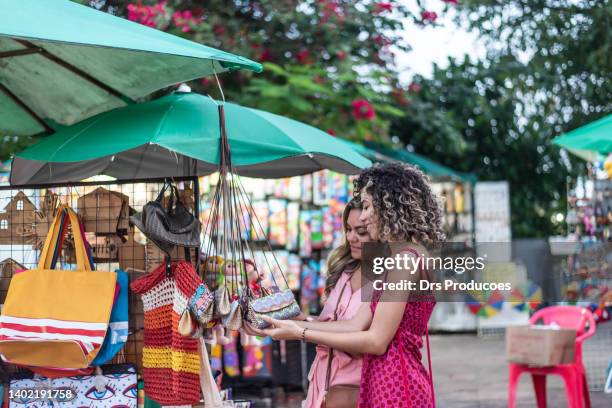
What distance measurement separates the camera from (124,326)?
4.52 m

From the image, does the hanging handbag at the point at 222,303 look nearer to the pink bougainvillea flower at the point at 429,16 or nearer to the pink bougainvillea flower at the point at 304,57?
the pink bougainvillea flower at the point at 304,57

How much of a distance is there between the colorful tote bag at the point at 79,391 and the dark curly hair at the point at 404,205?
1641 mm

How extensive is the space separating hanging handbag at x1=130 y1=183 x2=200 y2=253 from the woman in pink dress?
0.73 metres

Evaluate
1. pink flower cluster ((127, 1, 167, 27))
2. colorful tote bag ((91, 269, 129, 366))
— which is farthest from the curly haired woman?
pink flower cluster ((127, 1, 167, 27))

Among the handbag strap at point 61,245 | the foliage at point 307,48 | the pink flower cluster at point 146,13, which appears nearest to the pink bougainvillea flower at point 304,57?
the foliage at point 307,48

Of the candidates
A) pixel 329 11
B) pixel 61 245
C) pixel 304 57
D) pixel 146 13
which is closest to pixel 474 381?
pixel 304 57

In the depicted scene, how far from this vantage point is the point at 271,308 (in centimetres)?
400

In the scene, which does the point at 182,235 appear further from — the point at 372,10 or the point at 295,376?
the point at 372,10

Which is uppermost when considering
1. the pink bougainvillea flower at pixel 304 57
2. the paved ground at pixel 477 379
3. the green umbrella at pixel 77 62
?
the pink bougainvillea flower at pixel 304 57

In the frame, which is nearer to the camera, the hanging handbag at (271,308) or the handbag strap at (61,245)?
the hanging handbag at (271,308)

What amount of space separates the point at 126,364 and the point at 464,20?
31.7 feet

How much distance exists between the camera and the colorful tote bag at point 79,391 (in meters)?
4.54

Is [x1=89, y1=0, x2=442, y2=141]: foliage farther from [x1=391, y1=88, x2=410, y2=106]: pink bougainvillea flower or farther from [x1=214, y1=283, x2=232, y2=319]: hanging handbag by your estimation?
[x1=214, y1=283, x2=232, y2=319]: hanging handbag

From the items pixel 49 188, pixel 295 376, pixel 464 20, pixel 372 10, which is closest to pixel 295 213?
pixel 295 376
